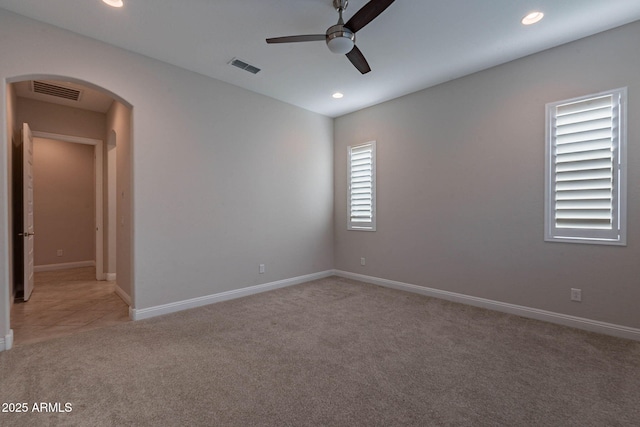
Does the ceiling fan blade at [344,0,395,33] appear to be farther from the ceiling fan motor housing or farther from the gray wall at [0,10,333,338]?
the gray wall at [0,10,333,338]

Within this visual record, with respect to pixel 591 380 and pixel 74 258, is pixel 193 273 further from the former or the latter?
pixel 74 258

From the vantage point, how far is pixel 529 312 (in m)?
3.34

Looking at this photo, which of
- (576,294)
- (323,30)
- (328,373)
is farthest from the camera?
(576,294)

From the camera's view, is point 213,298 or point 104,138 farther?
point 104,138

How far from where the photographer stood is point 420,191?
14.2ft

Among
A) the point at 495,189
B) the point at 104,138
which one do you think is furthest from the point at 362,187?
the point at 104,138

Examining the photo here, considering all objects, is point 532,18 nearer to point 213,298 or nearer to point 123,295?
point 213,298

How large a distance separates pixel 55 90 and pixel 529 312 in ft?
22.2

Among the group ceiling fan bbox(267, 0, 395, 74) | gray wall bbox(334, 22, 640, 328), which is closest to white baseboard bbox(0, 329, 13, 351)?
ceiling fan bbox(267, 0, 395, 74)

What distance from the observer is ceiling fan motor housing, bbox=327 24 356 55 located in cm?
231

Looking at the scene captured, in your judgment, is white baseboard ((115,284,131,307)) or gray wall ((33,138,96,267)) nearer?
white baseboard ((115,284,131,307))

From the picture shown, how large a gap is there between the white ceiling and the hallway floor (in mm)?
2982

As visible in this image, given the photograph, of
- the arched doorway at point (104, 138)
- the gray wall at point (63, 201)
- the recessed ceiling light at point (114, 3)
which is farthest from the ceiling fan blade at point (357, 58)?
the gray wall at point (63, 201)

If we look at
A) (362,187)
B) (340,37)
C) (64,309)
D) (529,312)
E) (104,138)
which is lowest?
(64,309)
